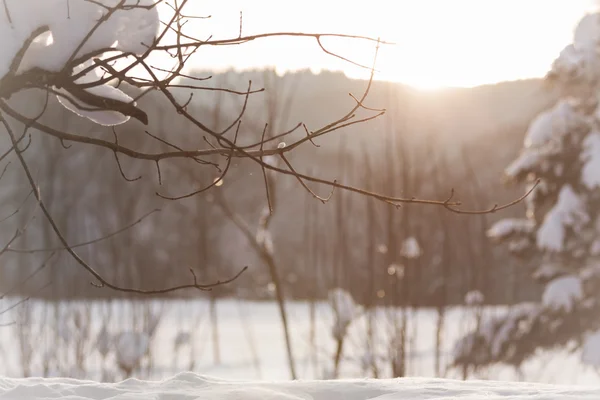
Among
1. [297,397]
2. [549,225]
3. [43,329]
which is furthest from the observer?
[549,225]

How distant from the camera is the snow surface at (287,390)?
189 centimetres

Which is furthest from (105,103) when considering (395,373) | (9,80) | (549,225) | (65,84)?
(549,225)

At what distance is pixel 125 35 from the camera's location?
203 centimetres

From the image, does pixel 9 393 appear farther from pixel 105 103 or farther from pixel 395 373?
pixel 395 373

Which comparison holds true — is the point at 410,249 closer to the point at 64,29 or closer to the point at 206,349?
the point at 64,29

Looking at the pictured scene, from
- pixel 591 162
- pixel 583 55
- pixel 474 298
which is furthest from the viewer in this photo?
pixel 583 55

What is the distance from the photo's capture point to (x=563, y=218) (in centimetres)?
701

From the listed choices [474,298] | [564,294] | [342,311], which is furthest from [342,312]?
[564,294]

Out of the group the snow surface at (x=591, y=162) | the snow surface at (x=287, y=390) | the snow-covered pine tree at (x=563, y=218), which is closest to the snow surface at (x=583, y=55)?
the snow-covered pine tree at (x=563, y=218)

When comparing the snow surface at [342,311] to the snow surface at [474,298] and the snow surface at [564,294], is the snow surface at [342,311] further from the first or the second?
the snow surface at [564,294]

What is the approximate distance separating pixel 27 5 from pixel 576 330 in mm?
6880

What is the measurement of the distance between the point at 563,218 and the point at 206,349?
22.3ft

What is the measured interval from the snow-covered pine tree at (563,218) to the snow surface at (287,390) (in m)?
5.24

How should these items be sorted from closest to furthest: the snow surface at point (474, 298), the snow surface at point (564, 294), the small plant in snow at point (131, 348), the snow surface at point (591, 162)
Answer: the snow surface at point (474, 298) → the small plant in snow at point (131, 348) → the snow surface at point (591, 162) → the snow surface at point (564, 294)
